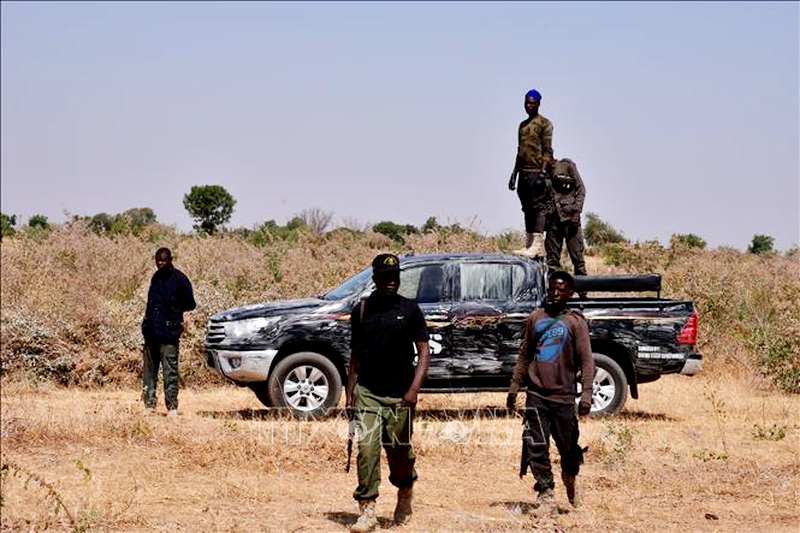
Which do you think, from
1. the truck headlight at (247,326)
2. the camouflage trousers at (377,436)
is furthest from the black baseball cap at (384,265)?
the truck headlight at (247,326)

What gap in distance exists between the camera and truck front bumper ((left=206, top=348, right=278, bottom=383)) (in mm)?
14094

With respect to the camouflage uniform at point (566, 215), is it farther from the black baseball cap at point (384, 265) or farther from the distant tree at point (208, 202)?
the distant tree at point (208, 202)

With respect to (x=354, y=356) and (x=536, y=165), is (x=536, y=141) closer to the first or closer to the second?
(x=536, y=165)

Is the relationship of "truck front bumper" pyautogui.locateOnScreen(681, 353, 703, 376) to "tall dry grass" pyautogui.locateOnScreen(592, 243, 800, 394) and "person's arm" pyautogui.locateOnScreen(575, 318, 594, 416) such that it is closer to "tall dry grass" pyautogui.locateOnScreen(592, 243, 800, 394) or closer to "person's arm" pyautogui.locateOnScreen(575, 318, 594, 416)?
"tall dry grass" pyautogui.locateOnScreen(592, 243, 800, 394)

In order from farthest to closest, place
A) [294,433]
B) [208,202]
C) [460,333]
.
Result: 1. [208,202]
2. [460,333]
3. [294,433]

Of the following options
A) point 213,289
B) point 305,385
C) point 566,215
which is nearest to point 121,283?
point 213,289

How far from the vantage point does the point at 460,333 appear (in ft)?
46.6

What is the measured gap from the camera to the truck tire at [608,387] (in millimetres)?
14375

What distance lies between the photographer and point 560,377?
9.25 meters

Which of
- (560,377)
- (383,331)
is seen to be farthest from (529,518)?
(383,331)

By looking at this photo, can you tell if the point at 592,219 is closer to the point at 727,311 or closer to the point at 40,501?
the point at 727,311

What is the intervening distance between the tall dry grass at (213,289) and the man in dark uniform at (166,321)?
11.6ft

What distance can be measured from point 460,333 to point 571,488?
4.80 metres

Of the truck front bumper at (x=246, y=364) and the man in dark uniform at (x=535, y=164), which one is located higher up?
the man in dark uniform at (x=535, y=164)
